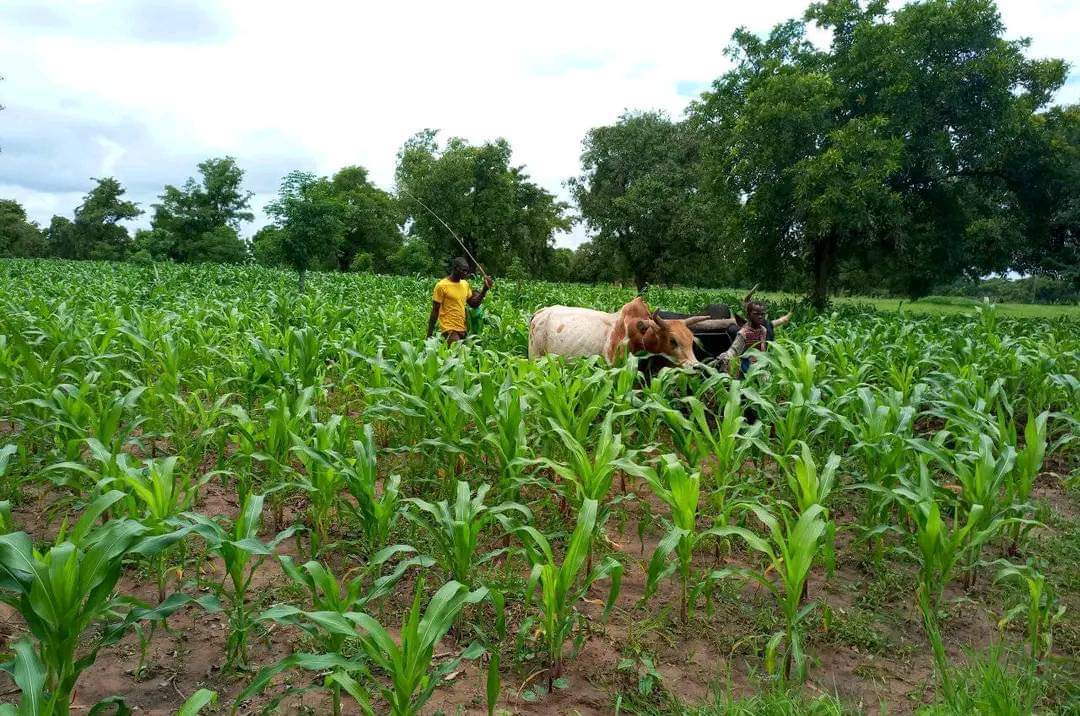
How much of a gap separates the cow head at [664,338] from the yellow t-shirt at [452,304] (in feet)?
8.79

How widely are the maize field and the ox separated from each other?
542 millimetres

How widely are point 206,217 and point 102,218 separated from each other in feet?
65.2

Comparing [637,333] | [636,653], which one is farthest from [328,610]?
[637,333]

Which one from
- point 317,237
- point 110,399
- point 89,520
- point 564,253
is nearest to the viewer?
point 89,520

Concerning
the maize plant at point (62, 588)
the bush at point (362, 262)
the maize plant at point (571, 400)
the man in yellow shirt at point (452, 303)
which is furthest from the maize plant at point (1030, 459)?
the bush at point (362, 262)

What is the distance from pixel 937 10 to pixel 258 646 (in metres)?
18.7

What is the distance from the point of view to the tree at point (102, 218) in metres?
68.7

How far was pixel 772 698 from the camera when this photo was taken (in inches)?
102

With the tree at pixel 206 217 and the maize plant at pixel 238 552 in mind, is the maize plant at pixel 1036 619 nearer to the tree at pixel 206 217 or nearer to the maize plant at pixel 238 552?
the maize plant at pixel 238 552

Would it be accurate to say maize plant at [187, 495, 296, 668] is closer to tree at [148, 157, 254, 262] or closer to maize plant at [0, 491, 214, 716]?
maize plant at [0, 491, 214, 716]

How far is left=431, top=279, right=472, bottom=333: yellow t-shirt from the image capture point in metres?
8.20

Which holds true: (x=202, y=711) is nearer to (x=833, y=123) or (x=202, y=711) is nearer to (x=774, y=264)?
(x=833, y=123)

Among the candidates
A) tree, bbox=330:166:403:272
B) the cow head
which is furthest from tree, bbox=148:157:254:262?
the cow head

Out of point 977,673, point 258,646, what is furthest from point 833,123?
point 258,646
